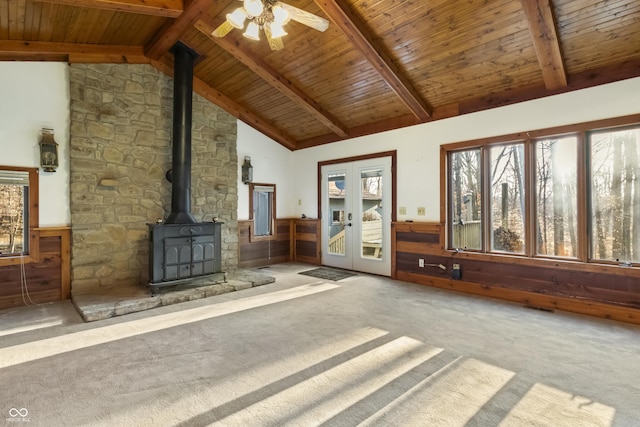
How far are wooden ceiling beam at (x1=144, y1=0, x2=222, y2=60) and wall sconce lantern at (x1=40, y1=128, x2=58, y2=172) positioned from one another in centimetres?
179

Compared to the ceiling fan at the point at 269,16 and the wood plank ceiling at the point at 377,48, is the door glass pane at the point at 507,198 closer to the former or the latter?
the wood plank ceiling at the point at 377,48

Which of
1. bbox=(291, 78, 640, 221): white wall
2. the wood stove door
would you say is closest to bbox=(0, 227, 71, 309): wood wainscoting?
the wood stove door

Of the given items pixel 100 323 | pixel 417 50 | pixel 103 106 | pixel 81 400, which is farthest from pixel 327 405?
pixel 103 106

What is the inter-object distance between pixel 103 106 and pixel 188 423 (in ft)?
14.8

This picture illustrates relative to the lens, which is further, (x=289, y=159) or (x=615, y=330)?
(x=289, y=159)

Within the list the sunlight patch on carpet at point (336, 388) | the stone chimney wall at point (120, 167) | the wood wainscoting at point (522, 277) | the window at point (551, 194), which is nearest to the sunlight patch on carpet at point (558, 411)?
the sunlight patch on carpet at point (336, 388)

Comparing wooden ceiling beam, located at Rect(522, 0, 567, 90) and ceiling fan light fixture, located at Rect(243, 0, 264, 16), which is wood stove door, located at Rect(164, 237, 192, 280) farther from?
wooden ceiling beam, located at Rect(522, 0, 567, 90)

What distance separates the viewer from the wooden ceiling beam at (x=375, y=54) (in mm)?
3537

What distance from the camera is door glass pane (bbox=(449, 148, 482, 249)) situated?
467cm

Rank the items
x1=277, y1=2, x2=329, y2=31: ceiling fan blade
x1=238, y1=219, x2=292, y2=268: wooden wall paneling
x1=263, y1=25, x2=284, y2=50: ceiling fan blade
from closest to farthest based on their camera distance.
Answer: x1=277, y1=2, x2=329, y2=31: ceiling fan blade, x1=263, y1=25, x2=284, y2=50: ceiling fan blade, x1=238, y1=219, x2=292, y2=268: wooden wall paneling

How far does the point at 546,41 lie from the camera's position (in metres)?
3.30

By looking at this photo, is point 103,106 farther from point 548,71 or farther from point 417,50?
point 548,71

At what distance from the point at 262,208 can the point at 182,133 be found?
2.45 metres

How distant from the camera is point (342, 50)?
4.27 m
